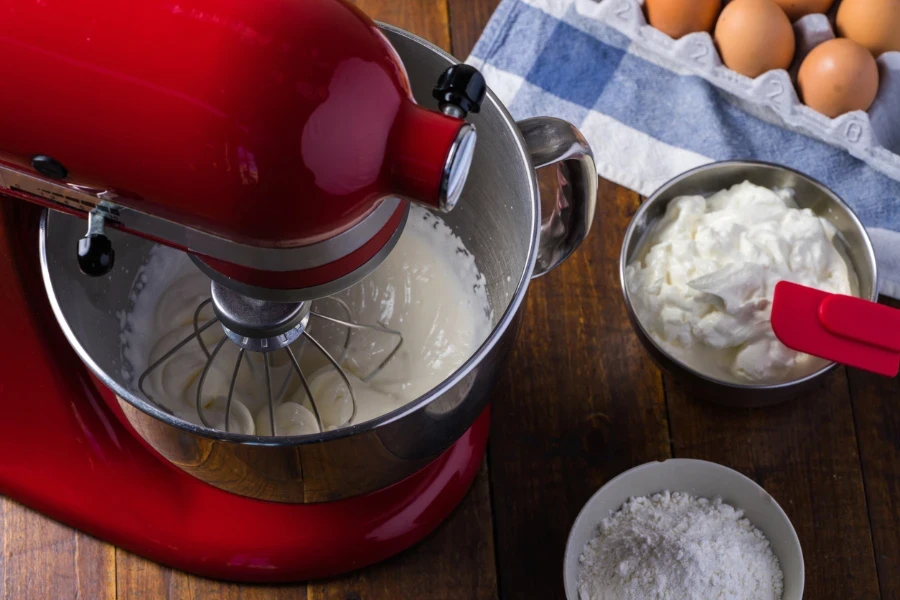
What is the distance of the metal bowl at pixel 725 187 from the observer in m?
0.78

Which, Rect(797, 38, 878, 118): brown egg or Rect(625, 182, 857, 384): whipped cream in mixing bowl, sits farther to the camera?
Rect(797, 38, 878, 118): brown egg

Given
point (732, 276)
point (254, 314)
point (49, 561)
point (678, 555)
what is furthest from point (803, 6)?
point (49, 561)

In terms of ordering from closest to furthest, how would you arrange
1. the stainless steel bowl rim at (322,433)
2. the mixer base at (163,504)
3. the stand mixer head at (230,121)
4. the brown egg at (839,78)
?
the stand mixer head at (230,121) < the stainless steel bowl rim at (322,433) < the mixer base at (163,504) < the brown egg at (839,78)

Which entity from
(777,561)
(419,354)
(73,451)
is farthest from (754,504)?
(73,451)

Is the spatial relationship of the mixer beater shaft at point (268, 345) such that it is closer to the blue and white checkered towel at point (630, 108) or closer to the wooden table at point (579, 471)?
the wooden table at point (579, 471)

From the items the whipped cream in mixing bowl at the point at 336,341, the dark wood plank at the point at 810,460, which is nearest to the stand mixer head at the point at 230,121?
the whipped cream in mixing bowl at the point at 336,341

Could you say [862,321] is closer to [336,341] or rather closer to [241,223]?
[336,341]

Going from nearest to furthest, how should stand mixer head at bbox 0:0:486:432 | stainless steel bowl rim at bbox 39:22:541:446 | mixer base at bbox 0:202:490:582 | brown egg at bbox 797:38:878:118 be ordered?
1. stand mixer head at bbox 0:0:486:432
2. stainless steel bowl rim at bbox 39:22:541:446
3. mixer base at bbox 0:202:490:582
4. brown egg at bbox 797:38:878:118

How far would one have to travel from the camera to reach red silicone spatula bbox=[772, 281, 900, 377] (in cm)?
75

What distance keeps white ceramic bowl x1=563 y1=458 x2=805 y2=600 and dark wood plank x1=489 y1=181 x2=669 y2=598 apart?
0.05m

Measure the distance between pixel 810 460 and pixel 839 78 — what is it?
14.8 inches

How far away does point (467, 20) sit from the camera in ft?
3.27

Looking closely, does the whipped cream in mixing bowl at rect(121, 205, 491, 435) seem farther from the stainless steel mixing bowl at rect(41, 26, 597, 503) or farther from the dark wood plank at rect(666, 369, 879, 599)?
the dark wood plank at rect(666, 369, 879, 599)

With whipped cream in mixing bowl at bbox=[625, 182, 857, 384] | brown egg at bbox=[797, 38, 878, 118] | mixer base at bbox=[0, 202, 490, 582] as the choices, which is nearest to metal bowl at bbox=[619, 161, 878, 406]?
whipped cream in mixing bowl at bbox=[625, 182, 857, 384]
